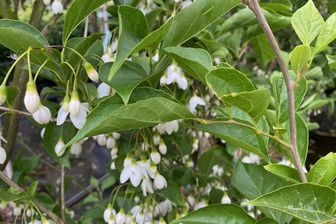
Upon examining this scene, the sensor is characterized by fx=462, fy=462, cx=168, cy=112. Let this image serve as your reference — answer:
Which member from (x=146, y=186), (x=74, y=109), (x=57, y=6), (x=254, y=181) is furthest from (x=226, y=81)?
(x=57, y=6)

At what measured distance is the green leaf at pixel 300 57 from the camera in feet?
2.08

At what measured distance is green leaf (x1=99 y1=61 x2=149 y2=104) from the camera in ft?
2.13

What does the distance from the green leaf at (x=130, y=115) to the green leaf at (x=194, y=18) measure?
11 centimetres

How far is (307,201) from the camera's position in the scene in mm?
577

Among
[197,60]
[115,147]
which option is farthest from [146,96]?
[115,147]

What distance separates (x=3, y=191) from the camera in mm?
979

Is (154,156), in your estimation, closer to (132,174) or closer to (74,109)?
(132,174)

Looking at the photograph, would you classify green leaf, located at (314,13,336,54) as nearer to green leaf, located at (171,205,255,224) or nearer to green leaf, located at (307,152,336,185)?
green leaf, located at (307,152,336,185)

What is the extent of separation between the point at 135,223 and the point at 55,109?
1.01 feet

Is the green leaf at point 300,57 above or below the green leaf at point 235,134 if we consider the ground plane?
above

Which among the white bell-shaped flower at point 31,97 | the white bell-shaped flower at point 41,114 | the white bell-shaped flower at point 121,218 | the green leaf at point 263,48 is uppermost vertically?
the white bell-shaped flower at point 31,97

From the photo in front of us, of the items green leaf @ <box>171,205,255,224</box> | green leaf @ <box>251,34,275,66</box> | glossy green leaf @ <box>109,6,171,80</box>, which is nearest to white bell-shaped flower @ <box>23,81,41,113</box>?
glossy green leaf @ <box>109,6,171,80</box>

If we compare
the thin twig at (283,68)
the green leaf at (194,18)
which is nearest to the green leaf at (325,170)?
the thin twig at (283,68)

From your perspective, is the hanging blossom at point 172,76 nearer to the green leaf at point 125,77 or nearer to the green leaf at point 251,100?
the green leaf at point 125,77
